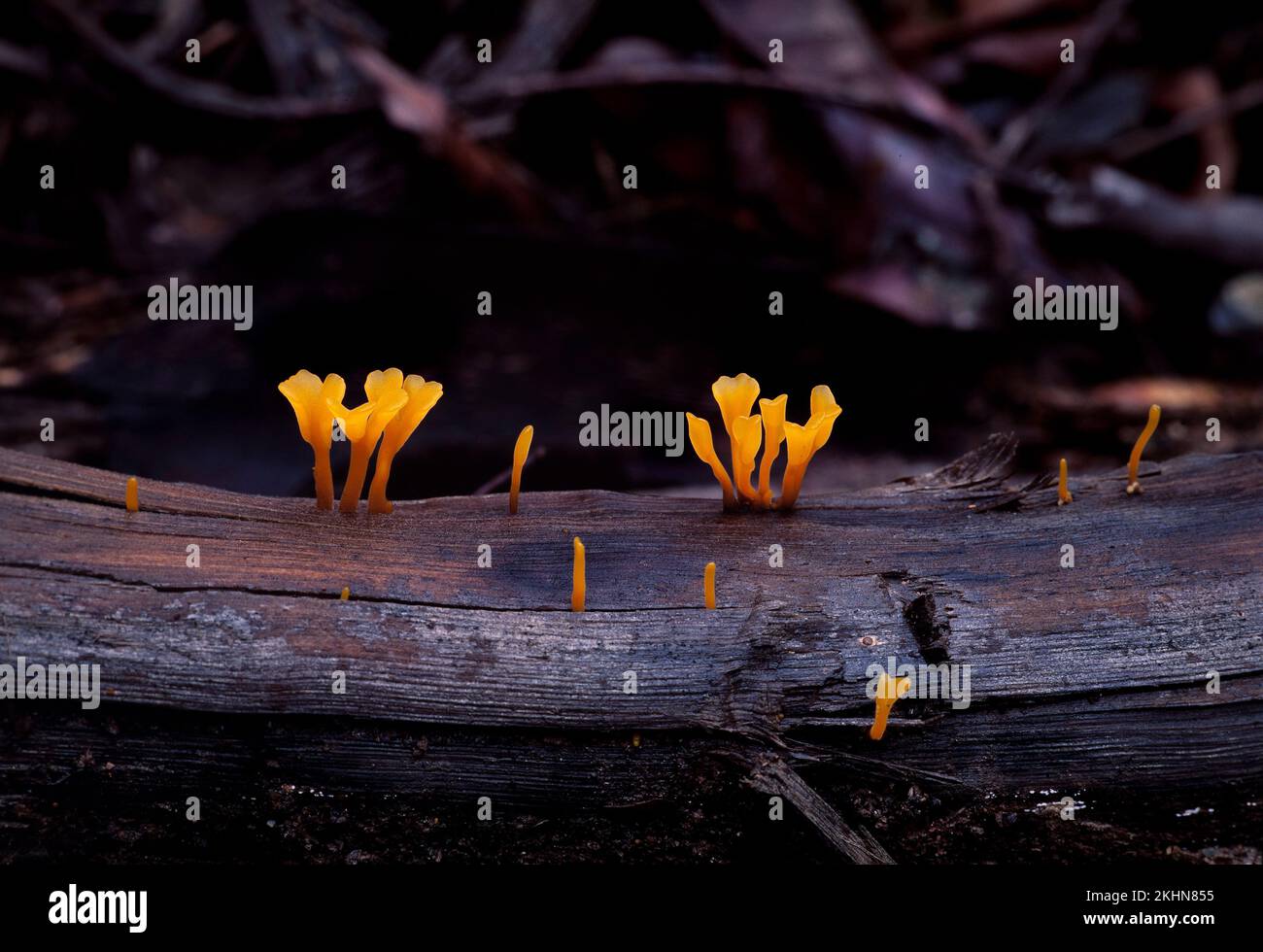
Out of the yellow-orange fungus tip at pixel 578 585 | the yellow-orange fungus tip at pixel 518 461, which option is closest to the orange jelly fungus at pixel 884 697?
the yellow-orange fungus tip at pixel 578 585

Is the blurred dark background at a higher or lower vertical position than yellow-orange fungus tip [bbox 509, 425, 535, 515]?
higher

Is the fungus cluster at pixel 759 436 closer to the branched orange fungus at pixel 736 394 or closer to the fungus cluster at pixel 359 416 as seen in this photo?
the branched orange fungus at pixel 736 394

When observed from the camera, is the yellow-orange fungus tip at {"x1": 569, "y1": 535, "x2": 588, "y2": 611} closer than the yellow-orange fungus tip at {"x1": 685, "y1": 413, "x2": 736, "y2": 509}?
Yes

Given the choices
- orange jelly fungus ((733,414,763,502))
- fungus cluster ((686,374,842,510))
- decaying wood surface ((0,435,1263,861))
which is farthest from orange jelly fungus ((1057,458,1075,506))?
orange jelly fungus ((733,414,763,502))

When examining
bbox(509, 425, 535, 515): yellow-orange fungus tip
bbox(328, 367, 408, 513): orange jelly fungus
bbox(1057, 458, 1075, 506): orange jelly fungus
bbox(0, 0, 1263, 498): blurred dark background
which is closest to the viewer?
bbox(328, 367, 408, 513): orange jelly fungus

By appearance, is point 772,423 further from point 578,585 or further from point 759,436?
point 578,585

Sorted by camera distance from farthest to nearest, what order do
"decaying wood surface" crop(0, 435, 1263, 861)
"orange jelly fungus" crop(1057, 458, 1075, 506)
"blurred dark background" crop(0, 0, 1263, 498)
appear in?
"blurred dark background" crop(0, 0, 1263, 498) < "orange jelly fungus" crop(1057, 458, 1075, 506) < "decaying wood surface" crop(0, 435, 1263, 861)

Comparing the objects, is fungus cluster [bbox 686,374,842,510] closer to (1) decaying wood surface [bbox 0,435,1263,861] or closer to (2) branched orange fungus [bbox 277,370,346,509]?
(1) decaying wood surface [bbox 0,435,1263,861]
